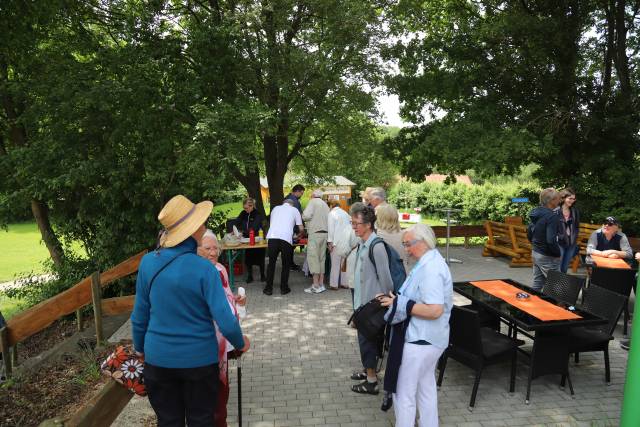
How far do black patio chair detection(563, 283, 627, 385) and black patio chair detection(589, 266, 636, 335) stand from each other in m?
1.47

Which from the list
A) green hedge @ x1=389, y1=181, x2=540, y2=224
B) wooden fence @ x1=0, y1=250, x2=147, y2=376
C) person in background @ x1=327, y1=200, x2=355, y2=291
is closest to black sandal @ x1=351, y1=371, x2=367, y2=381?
person in background @ x1=327, y1=200, x2=355, y2=291

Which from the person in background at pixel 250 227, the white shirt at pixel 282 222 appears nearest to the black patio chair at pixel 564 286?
the white shirt at pixel 282 222

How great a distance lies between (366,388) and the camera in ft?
15.5

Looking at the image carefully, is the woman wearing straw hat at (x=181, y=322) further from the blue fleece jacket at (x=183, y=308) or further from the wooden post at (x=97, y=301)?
the wooden post at (x=97, y=301)

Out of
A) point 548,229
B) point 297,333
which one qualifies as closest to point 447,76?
point 548,229

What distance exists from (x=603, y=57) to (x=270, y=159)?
9.87 meters

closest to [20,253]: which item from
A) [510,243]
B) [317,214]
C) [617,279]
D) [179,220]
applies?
[317,214]

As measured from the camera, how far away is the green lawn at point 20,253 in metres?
14.6

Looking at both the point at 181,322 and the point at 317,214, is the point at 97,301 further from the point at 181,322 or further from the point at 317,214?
the point at 317,214

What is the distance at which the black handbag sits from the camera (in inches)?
158

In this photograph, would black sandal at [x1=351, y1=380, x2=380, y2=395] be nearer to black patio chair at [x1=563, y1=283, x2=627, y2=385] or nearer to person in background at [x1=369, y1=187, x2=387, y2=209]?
black patio chair at [x1=563, y1=283, x2=627, y2=385]

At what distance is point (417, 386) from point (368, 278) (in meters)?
1.07

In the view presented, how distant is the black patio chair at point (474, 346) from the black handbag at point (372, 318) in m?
0.88

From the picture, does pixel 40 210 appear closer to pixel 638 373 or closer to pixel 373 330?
pixel 373 330
